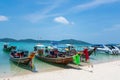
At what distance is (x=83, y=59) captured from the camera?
2764 centimetres

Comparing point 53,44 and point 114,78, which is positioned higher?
point 53,44

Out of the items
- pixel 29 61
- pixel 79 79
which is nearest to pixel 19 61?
pixel 29 61

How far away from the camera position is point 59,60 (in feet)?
71.5

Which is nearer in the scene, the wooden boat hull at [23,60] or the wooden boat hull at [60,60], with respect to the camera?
the wooden boat hull at [60,60]

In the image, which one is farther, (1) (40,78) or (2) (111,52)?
(2) (111,52)

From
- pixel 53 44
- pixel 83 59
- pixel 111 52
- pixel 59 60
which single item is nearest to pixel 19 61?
pixel 59 60

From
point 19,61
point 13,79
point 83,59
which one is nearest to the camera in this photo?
point 13,79

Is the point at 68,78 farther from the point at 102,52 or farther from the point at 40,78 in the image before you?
the point at 102,52

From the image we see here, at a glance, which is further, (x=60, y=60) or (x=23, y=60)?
(x=23, y=60)

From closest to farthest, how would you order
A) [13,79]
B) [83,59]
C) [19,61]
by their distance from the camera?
[13,79] < [19,61] < [83,59]

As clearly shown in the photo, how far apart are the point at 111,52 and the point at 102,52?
3618mm

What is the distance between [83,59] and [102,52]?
20062 millimetres

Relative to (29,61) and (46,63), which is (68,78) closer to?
(29,61)

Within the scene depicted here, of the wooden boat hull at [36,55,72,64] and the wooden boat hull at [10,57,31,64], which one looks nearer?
the wooden boat hull at [36,55,72,64]
